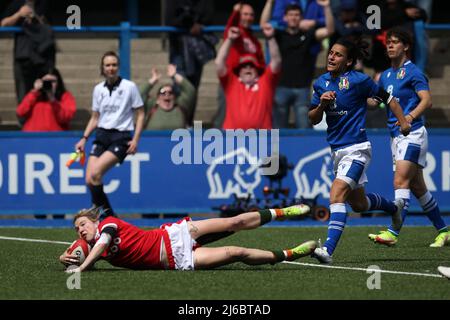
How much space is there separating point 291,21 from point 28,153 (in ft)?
14.5

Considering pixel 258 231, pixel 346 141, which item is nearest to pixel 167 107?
pixel 258 231

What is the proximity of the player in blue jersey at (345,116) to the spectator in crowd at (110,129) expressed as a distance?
4530 mm

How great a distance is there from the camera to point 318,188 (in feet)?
53.6

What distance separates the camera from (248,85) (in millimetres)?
16688

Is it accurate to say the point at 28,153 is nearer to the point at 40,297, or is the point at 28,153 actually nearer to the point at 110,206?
the point at 110,206

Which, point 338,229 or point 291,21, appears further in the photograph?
point 291,21

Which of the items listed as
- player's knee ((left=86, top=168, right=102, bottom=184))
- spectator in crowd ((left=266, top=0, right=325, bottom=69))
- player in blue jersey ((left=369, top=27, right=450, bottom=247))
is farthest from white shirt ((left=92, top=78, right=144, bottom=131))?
player in blue jersey ((left=369, top=27, right=450, bottom=247))

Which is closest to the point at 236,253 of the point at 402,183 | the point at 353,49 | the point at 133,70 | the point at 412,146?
the point at 353,49

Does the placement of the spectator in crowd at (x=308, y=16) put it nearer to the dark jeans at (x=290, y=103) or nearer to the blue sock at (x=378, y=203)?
the dark jeans at (x=290, y=103)

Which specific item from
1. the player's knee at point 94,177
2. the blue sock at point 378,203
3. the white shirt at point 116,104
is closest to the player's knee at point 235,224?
the blue sock at point 378,203

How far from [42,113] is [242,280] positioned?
8346mm

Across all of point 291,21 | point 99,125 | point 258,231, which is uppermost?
point 291,21

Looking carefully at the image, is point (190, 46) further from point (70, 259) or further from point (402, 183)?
point (70, 259)

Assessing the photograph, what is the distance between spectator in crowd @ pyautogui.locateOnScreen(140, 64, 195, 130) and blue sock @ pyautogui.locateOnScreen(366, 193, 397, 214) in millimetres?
5702
